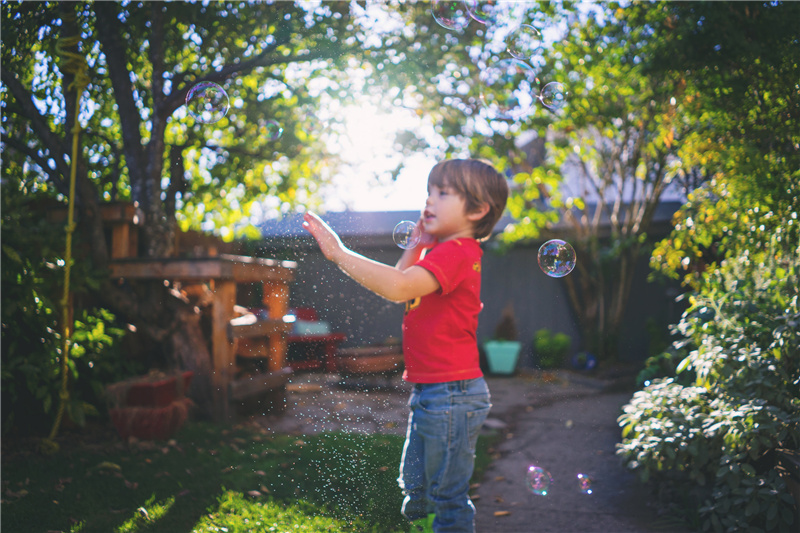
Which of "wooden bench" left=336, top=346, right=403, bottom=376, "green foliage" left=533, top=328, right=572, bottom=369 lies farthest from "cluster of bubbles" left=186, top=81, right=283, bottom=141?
"green foliage" left=533, top=328, right=572, bottom=369

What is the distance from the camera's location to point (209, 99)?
4.00 m

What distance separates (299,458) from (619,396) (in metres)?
4.42

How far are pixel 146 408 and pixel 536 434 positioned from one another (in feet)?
9.86

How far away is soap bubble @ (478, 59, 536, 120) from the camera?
577 cm

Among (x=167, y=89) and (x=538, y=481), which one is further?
(x=167, y=89)

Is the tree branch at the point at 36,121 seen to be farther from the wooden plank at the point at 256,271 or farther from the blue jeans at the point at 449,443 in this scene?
the blue jeans at the point at 449,443

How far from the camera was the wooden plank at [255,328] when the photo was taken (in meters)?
4.57

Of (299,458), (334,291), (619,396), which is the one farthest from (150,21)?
(619,396)

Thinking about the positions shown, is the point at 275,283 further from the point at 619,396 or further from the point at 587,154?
the point at 587,154

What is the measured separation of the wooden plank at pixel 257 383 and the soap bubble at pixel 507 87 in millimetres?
3500

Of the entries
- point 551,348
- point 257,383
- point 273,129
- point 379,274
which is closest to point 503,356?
point 551,348

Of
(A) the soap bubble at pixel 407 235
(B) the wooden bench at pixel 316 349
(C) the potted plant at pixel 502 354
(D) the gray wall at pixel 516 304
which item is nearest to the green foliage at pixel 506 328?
(C) the potted plant at pixel 502 354

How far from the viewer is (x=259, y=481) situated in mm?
3203

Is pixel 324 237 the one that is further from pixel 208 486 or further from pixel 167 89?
pixel 167 89
